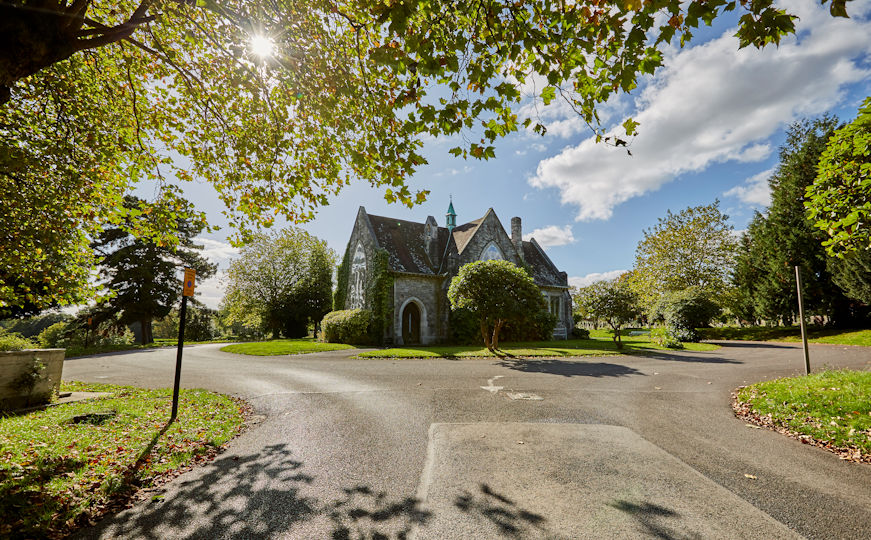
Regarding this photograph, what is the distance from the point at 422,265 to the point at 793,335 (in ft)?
101

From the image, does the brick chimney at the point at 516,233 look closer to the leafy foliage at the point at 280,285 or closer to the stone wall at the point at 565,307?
the stone wall at the point at 565,307

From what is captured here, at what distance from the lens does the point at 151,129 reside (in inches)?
293

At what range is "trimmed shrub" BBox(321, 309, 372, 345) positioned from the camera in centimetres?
2342

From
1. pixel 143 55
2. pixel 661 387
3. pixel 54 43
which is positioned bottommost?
pixel 661 387

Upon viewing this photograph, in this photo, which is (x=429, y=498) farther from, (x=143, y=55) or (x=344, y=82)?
(x=143, y=55)

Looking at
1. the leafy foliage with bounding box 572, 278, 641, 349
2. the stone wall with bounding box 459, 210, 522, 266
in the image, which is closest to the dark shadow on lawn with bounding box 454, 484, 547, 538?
the leafy foliage with bounding box 572, 278, 641, 349

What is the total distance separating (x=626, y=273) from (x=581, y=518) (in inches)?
1522

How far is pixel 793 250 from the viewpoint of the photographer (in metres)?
28.6

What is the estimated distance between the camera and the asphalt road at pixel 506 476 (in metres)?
2.97

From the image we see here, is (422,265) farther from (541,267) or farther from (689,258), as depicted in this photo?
(689,258)

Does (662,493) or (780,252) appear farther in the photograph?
(780,252)

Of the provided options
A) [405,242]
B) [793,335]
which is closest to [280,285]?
[405,242]

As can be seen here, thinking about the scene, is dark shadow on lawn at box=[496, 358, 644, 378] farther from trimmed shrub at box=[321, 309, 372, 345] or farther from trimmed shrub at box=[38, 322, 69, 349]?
trimmed shrub at box=[38, 322, 69, 349]

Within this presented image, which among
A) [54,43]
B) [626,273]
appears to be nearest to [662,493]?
[54,43]
